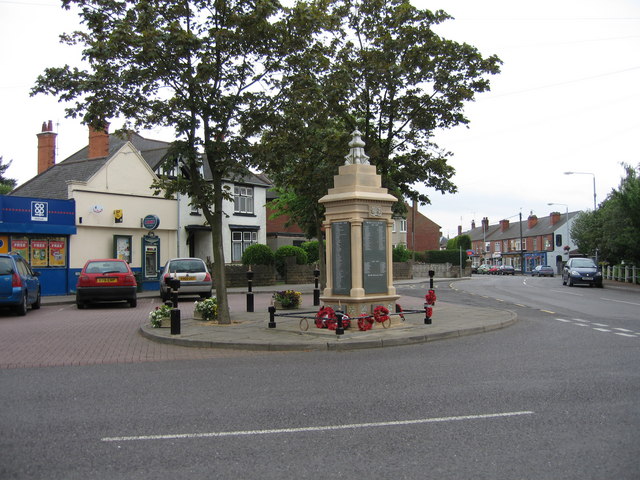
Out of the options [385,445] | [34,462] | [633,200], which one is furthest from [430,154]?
[633,200]

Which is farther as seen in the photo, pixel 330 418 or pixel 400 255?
pixel 400 255

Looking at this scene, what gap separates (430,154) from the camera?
58.3 feet

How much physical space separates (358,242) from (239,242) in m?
26.6

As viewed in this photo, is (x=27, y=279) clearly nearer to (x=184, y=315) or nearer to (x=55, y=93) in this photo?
(x=184, y=315)

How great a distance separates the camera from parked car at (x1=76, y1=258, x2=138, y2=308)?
1917 cm

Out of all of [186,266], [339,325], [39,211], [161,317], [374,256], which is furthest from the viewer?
[39,211]

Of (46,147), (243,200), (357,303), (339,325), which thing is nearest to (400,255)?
(243,200)

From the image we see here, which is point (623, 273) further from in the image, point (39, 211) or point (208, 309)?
point (39, 211)

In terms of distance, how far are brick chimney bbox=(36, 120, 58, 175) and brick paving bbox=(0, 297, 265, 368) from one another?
21.7 m

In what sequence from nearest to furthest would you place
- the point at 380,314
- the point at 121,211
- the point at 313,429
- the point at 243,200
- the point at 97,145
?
the point at 313,429 → the point at 380,314 → the point at 121,211 → the point at 97,145 → the point at 243,200

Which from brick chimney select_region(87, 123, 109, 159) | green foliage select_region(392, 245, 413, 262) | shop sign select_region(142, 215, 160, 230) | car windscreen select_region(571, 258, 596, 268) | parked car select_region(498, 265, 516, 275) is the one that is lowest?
parked car select_region(498, 265, 516, 275)

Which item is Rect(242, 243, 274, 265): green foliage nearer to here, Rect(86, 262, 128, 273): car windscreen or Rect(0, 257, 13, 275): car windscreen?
Rect(86, 262, 128, 273): car windscreen

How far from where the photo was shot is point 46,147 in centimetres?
3694

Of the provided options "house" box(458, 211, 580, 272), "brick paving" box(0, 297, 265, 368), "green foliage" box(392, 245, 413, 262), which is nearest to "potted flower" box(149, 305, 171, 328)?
"brick paving" box(0, 297, 265, 368)
